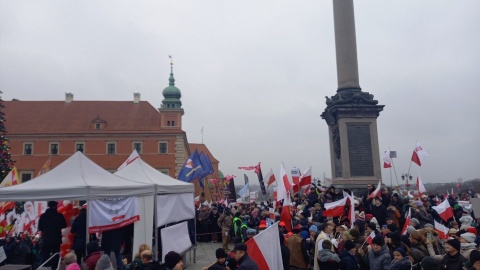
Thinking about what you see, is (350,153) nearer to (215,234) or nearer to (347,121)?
(347,121)

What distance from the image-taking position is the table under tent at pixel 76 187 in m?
8.38

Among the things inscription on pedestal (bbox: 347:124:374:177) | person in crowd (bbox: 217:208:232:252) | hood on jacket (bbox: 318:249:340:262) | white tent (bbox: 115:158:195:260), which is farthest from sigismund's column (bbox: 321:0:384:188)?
hood on jacket (bbox: 318:249:340:262)

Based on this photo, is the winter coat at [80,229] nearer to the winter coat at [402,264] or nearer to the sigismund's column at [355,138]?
the winter coat at [402,264]

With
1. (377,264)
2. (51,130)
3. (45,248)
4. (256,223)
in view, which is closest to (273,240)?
(377,264)

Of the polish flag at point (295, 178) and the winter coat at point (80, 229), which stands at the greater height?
the polish flag at point (295, 178)

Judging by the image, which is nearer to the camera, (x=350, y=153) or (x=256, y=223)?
(x=256, y=223)

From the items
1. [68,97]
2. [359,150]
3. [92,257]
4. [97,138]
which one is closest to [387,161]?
[359,150]

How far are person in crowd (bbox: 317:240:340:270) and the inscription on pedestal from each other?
1159cm

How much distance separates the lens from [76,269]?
5.93 meters

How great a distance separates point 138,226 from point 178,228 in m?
1.09

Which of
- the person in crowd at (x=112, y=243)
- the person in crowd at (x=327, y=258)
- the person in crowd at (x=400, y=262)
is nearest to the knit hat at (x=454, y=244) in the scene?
the person in crowd at (x=400, y=262)

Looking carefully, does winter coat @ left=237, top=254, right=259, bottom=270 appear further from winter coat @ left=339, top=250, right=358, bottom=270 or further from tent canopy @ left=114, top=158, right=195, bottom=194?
tent canopy @ left=114, top=158, right=195, bottom=194

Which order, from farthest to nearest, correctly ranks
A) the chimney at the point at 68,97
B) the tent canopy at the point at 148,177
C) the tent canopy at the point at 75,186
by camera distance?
the chimney at the point at 68,97, the tent canopy at the point at 148,177, the tent canopy at the point at 75,186

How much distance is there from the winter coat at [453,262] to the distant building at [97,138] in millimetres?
54582
